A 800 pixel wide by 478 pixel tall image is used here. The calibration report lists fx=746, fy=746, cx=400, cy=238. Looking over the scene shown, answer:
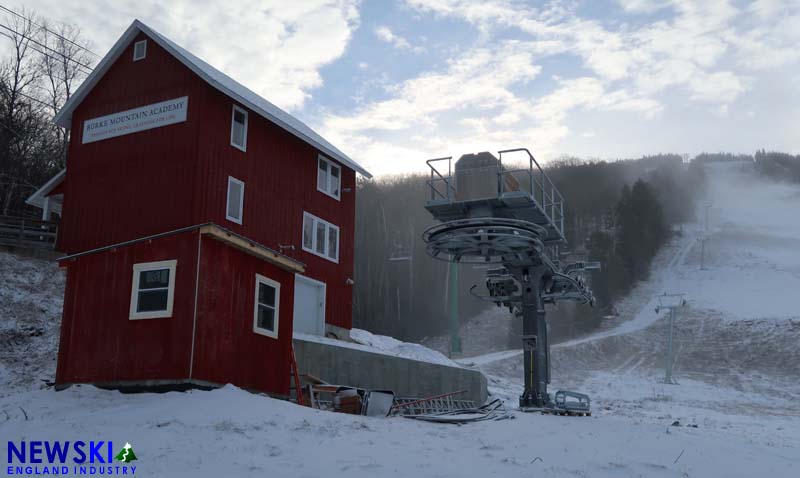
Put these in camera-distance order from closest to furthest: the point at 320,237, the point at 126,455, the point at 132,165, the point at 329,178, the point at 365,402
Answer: the point at 126,455 → the point at 365,402 → the point at 132,165 → the point at 320,237 → the point at 329,178

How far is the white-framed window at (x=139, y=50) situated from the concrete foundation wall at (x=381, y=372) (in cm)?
1152

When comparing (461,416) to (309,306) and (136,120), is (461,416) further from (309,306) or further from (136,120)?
(136,120)

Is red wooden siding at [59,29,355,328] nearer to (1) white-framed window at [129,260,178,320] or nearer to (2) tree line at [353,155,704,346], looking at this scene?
(1) white-framed window at [129,260,178,320]

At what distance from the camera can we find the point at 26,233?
35625 millimetres

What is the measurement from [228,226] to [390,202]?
7459 centimetres

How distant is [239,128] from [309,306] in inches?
309

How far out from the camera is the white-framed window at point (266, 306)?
65.6 ft

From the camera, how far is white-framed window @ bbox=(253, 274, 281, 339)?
20.0 meters

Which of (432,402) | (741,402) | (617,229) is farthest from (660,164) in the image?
(432,402)

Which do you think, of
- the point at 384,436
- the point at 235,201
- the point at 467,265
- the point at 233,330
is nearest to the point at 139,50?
the point at 235,201

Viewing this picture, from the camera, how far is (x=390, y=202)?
10019cm

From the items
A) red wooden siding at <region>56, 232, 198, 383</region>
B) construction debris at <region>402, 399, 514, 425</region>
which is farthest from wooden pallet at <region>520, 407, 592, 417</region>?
red wooden siding at <region>56, 232, 198, 383</region>

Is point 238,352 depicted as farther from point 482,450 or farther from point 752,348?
point 752,348

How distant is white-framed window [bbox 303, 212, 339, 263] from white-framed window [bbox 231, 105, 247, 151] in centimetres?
466
